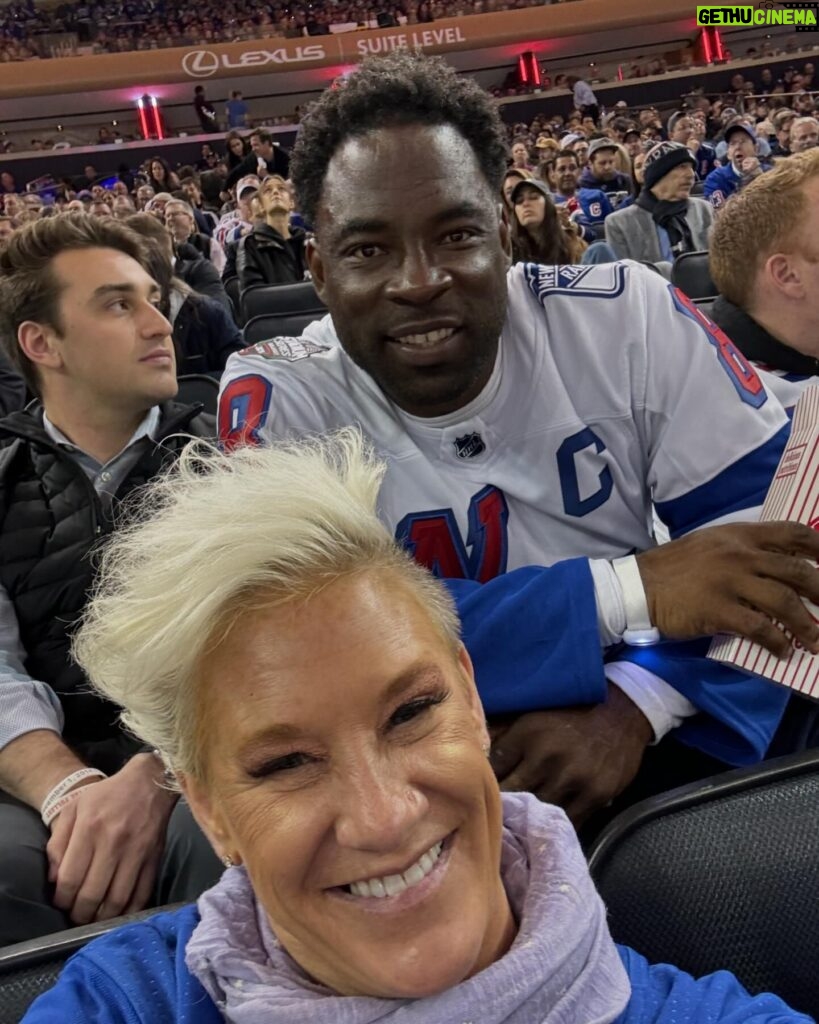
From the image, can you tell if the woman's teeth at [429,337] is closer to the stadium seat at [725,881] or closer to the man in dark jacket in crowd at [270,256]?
the stadium seat at [725,881]

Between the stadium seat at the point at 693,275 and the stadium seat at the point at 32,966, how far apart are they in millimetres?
2885

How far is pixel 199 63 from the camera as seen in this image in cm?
1784

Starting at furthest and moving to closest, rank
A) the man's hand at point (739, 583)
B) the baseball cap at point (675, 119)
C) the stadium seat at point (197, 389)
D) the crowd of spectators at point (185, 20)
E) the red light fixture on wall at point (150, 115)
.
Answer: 1. the crowd of spectators at point (185, 20)
2. the red light fixture on wall at point (150, 115)
3. the baseball cap at point (675, 119)
4. the stadium seat at point (197, 389)
5. the man's hand at point (739, 583)

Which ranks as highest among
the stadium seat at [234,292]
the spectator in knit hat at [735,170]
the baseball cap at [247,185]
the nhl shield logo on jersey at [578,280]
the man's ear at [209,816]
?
the baseball cap at [247,185]

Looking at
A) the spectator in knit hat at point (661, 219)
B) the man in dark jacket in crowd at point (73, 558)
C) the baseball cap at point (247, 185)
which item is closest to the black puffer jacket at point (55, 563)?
→ the man in dark jacket in crowd at point (73, 558)

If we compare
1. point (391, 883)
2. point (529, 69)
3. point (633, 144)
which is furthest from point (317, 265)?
point (529, 69)

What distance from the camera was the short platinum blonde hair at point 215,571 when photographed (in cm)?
66

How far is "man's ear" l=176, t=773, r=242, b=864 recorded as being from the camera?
26.5 inches

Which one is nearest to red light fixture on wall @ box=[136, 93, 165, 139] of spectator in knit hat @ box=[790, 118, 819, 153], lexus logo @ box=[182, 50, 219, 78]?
lexus logo @ box=[182, 50, 219, 78]

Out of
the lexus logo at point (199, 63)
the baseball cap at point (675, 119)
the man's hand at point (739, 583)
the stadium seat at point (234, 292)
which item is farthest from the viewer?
the lexus logo at point (199, 63)

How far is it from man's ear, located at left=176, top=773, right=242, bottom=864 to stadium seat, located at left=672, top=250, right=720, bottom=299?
2.81m

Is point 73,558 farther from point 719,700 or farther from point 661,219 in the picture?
point 661,219

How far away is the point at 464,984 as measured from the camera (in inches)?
23.9

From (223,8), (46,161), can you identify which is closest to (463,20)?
(223,8)
